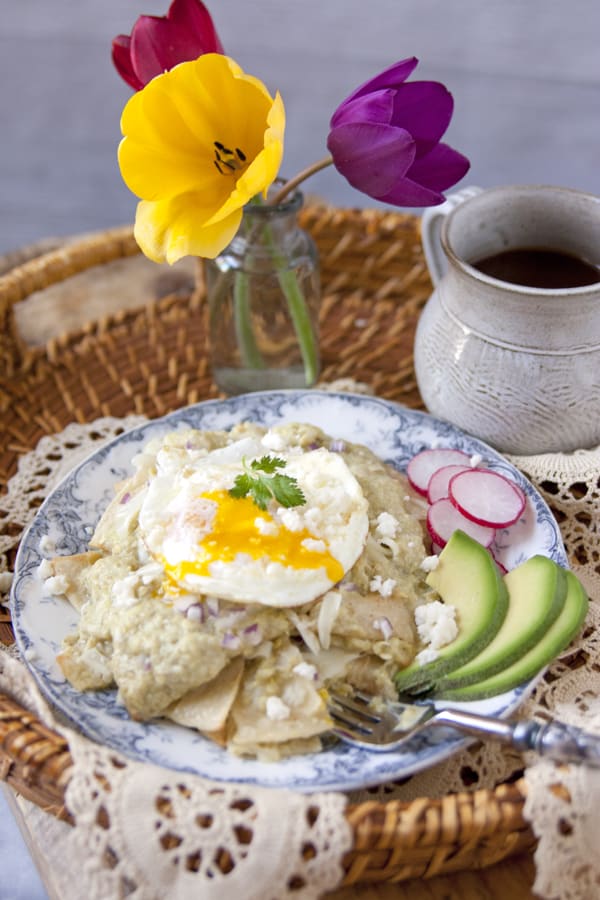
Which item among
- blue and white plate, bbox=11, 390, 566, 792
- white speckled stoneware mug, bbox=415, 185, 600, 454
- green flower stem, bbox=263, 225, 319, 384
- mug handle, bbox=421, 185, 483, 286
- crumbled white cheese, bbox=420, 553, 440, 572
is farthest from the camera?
green flower stem, bbox=263, 225, 319, 384

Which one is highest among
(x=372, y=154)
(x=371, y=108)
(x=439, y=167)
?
(x=371, y=108)

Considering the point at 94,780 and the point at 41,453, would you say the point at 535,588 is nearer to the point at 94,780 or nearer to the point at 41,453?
the point at 94,780

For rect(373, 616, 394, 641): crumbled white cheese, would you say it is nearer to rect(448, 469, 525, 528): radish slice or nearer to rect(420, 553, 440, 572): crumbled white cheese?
rect(420, 553, 440, 572): crumbled white cheese

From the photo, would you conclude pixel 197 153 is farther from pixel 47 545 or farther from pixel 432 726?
pixel 432 726

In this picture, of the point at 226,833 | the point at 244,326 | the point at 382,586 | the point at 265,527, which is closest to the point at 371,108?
the point at 244,326

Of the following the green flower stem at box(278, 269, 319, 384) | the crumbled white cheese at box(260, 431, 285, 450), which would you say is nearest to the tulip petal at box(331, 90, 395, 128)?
the green flower stem at box(278, 269, 319, 384)

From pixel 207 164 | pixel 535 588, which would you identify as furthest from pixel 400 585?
pixel 207 164
